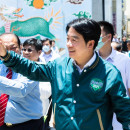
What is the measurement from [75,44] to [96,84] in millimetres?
333

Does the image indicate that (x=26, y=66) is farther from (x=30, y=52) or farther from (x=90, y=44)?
(x=30, y=52)

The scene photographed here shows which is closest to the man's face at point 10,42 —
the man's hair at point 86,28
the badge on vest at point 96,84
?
the man's hair at point 86,28

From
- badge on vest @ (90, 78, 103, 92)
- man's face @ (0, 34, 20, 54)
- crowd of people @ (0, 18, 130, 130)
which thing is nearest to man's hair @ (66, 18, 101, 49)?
crowd of people @ (0, 18, 130, 130)

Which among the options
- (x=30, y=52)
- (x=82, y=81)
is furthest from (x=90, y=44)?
(x=30, y=52)

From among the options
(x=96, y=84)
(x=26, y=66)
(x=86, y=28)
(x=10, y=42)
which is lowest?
(x=96, y=84)

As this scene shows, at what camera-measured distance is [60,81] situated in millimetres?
1921

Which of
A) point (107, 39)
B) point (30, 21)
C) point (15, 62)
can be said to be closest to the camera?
A: point (15, 62)

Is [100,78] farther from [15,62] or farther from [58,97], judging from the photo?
[15,62]

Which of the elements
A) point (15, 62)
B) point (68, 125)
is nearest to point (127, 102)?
point (68, 125)

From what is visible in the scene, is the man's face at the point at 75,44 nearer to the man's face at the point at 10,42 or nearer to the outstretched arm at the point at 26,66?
the outstretched arm at the point at 26,66

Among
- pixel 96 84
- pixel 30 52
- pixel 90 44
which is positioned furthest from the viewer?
pixel 30 52

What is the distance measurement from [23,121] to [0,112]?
258mm

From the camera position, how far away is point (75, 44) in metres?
1.86

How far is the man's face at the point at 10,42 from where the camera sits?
2.54 metres
